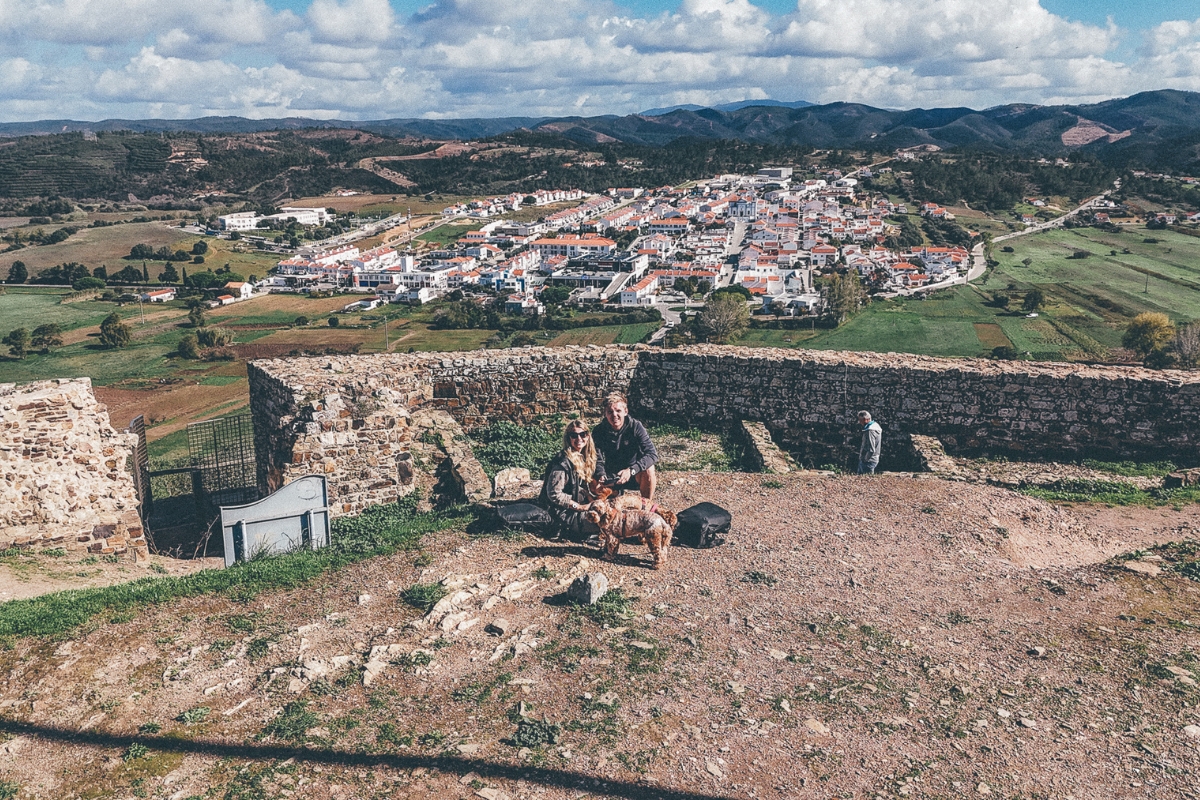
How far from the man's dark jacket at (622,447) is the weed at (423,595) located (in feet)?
7.41

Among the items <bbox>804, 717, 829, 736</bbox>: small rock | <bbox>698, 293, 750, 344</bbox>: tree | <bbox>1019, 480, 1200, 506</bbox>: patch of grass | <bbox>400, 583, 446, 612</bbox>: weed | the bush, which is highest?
<bbox>400, 583, 446, 612</bbox>: weed

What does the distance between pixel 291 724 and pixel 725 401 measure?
9.19 meters

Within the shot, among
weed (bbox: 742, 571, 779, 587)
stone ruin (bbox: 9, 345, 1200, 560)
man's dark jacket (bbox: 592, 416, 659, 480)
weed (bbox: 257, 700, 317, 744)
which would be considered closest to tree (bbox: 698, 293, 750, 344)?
stone ruin (bbox: 9, 345, 1200, 560)

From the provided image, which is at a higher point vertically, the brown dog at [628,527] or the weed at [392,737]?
the brown dog at [628,527]

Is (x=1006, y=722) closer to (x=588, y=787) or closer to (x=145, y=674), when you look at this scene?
(x=588, y=787)

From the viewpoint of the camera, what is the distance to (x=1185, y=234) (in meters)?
99.7

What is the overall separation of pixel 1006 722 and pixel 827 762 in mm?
1408

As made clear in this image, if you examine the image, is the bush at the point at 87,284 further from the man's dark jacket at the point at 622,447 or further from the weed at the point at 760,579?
the weed at the point at 760,579

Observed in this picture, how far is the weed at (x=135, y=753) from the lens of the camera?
5160mm

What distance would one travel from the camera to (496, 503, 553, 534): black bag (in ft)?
28.1

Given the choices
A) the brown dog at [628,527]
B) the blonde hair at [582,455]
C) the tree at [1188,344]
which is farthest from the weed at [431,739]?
the tree at [1188,344]

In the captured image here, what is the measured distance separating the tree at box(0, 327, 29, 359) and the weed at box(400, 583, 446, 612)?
70544mm

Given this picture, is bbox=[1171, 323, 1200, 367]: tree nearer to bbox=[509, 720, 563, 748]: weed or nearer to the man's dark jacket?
the man's dark jacket

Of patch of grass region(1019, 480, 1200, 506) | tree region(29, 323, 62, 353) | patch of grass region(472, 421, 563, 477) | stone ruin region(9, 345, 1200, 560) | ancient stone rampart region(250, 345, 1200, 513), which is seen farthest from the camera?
tree region(29, 323, 62, 353)
